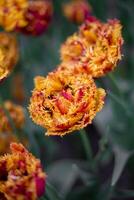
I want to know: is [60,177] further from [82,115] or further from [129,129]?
[82,115]

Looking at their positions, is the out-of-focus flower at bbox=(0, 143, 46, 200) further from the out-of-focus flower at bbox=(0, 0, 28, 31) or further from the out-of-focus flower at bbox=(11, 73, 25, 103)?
the out-of-focus flower at bbox=(11, 73, 25, 103)

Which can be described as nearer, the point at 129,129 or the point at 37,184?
the point at 37,184

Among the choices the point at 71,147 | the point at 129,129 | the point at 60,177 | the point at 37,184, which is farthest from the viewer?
the point at 71,147

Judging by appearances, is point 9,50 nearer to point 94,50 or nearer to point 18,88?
point 94,50

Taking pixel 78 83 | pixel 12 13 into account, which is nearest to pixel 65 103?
pixel 78 83

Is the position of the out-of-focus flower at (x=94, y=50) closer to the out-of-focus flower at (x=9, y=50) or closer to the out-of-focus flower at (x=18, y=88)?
the out-of-focus flower at (x=9, y=50)

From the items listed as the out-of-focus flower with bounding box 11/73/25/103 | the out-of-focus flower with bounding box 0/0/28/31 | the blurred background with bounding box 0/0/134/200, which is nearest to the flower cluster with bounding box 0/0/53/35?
the out-of-focus flower with bounding box 0/0/28/31

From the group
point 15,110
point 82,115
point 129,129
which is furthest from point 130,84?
point 82,115
